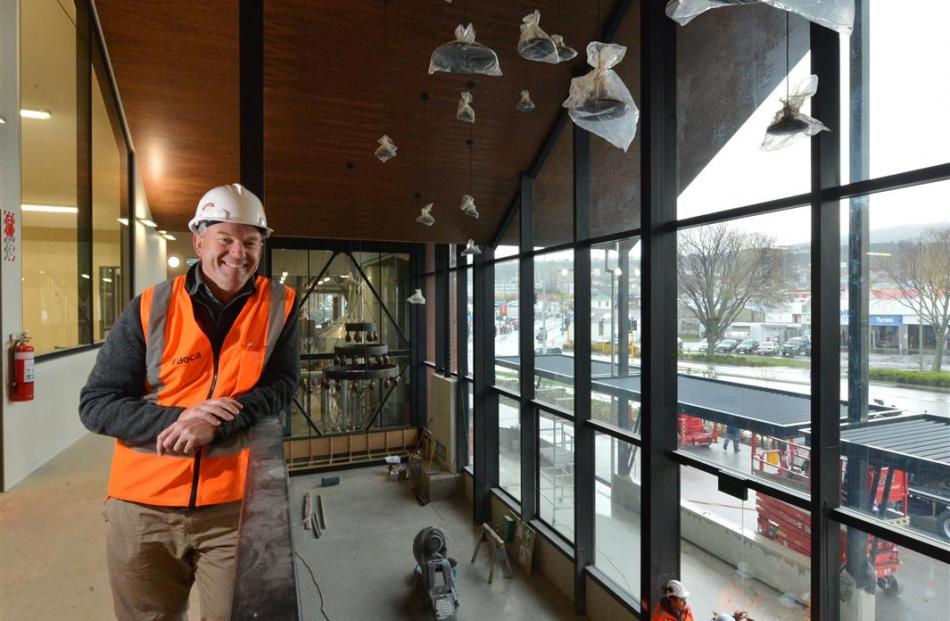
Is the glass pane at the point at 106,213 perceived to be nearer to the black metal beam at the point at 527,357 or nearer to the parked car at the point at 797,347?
the black metal beam at the point at 527,357

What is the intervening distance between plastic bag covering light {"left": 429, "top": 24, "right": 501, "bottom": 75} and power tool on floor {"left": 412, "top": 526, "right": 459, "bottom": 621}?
19.3 ft

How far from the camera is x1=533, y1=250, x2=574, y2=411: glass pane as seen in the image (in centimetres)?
669

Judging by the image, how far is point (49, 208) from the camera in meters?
3.96

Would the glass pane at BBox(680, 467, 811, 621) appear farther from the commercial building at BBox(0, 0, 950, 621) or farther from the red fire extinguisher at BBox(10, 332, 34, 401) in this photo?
the red fire extinguisher at BBox(10, 332, 34, 401)

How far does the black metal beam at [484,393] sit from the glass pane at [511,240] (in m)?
0.35

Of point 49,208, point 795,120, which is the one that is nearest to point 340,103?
point 49,208

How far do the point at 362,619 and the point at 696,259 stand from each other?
6.08 m

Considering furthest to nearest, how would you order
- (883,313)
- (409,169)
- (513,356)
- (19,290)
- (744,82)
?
(513,356), (409,169), (744,82), (19,290), (883,313)

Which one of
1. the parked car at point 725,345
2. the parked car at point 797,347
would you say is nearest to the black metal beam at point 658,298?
the parked car at point 725,345

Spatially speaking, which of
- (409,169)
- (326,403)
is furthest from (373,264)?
(409,169)

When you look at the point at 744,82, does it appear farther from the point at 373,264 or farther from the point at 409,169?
the point at 373,264

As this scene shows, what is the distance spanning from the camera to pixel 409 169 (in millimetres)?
7141

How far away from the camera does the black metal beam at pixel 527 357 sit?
7.42 m

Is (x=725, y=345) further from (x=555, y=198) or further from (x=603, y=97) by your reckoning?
(x=555, y=198)
